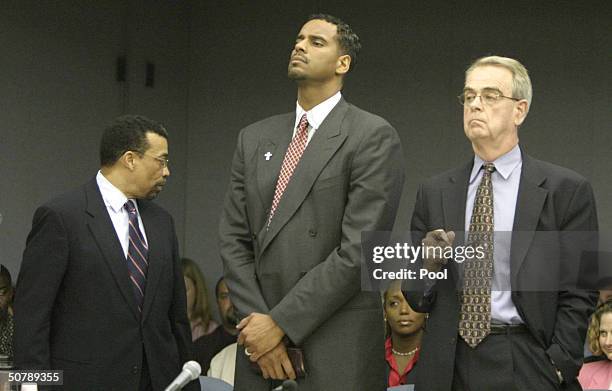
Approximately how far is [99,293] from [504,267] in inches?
63.4

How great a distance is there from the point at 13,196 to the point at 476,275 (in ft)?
15.1

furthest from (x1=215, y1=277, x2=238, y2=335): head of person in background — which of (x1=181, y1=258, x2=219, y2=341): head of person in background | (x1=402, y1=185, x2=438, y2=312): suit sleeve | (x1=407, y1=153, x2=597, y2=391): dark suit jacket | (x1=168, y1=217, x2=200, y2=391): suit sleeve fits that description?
(x1=407, y1=153, x2=597, y2=391): dark suit jacket

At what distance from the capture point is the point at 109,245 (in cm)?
454

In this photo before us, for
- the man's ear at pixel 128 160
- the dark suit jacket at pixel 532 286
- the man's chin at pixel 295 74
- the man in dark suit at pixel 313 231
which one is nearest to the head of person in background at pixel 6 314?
the man's ear at pixel 128 160

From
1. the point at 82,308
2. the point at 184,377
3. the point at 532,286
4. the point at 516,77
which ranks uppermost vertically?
the point at 516,77

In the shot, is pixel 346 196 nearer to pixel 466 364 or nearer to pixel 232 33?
pixel 466 364

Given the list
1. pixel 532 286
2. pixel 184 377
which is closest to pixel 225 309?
pixel 532 286

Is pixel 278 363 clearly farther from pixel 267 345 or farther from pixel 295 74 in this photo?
pixel 295 74

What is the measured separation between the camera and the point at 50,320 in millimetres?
4445

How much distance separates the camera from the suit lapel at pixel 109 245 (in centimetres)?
451

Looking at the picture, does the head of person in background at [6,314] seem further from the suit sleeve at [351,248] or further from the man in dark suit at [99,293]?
the suit sleeve at [351,248]

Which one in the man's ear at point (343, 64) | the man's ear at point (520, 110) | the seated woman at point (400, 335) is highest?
the man's ear at point (343, 64)

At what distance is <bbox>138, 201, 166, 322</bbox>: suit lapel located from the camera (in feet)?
15.1

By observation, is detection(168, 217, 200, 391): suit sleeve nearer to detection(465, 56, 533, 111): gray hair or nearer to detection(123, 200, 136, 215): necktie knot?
detection(123, 200, 136, 215): necktie knot
